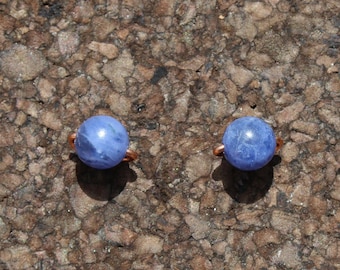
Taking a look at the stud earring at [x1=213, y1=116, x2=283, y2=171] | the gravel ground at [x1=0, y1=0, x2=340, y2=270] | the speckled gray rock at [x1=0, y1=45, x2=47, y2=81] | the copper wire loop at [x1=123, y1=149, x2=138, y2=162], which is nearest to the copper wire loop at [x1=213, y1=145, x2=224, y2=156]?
the stud earring at [x1=213, y1=116, x2=283, y2=171]

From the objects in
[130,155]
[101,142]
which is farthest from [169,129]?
[101,142]

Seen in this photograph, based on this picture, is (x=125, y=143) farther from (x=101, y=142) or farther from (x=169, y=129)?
(x=169, y=129)

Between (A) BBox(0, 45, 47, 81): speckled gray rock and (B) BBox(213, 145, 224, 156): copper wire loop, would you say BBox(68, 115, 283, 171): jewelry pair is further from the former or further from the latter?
(A) BBox(0, 45, 47, 81): speckled gray rock

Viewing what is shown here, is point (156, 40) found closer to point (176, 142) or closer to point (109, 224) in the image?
point (176, 142)

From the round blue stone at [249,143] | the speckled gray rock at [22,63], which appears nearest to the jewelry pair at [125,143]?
the round blue stone at [249,143]

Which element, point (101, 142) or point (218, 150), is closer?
point (101, 142)

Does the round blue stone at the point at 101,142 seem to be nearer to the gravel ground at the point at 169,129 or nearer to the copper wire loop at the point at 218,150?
the gravel ground at the point at 169,129

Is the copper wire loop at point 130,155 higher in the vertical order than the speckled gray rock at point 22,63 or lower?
lower

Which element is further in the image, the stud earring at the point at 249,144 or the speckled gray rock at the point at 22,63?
the speckled gray rock at the point at 22,63
